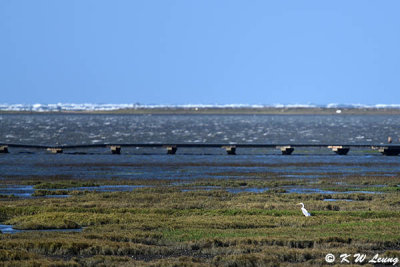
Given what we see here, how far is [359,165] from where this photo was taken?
5862 centimetres

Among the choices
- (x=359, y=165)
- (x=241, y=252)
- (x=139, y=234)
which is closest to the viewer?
(x=241, y=252)

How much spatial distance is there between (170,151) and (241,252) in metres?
48.9

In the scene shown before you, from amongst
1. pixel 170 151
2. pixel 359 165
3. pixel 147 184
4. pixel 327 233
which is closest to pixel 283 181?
pixel 147 184

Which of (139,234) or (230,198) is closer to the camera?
(139,234)

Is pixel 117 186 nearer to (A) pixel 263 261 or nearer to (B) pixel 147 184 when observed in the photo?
(B) pixel 147 184

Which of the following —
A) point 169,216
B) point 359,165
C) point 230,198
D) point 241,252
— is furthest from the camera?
point 359,165

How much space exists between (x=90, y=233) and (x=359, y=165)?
36176 mm

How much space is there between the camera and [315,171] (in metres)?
53.0

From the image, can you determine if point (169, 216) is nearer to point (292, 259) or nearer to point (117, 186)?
point (292, 259)

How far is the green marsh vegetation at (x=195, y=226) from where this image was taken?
21.8 metres

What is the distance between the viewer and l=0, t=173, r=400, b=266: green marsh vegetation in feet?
71.7

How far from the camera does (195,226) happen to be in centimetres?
2678

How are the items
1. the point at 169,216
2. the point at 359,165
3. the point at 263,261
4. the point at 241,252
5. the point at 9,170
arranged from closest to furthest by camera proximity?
the point at 263,261, the point at 241,252, the point at 169,216, the point at 9,170, the point at 359,165

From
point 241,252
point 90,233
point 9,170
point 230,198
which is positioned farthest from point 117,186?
point 241,252
